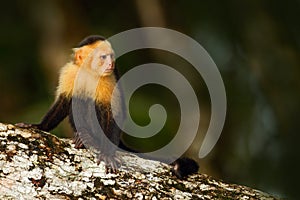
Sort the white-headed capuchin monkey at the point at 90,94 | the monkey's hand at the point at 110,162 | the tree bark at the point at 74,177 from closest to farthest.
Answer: the tree bark at the point at 74,177 < the monkey's hand at the point at 110,162 < the white-headed capuchin monkey at the point at 90,94

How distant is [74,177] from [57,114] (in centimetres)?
115

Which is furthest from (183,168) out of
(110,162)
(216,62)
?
(216,62)

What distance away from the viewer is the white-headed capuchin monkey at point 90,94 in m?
4.34

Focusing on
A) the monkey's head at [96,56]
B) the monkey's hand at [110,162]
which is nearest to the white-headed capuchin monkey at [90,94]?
the monkey's head at [96,56]

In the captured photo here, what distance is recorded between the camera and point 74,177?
3348mm

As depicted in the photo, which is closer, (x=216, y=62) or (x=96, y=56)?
(x=96, y=56)

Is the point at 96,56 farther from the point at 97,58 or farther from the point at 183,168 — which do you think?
→ the point at 183,168

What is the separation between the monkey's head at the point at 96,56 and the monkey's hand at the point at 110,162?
86 centimetres

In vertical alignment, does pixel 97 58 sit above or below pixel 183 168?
above

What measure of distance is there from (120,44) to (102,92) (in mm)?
1493

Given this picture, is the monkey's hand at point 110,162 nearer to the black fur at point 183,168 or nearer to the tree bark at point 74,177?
the tree bark at point 74,177

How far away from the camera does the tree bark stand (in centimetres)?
323

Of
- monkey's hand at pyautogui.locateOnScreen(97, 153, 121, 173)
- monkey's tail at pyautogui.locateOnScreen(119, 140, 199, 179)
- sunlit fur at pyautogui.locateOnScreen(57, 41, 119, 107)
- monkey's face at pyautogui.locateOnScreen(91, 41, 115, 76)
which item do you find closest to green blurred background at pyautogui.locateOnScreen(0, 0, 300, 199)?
sunlit fur at pyautogui.locateOnScreen(57, 41, 119, 107)

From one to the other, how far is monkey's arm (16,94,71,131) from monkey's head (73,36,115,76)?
229 mm
